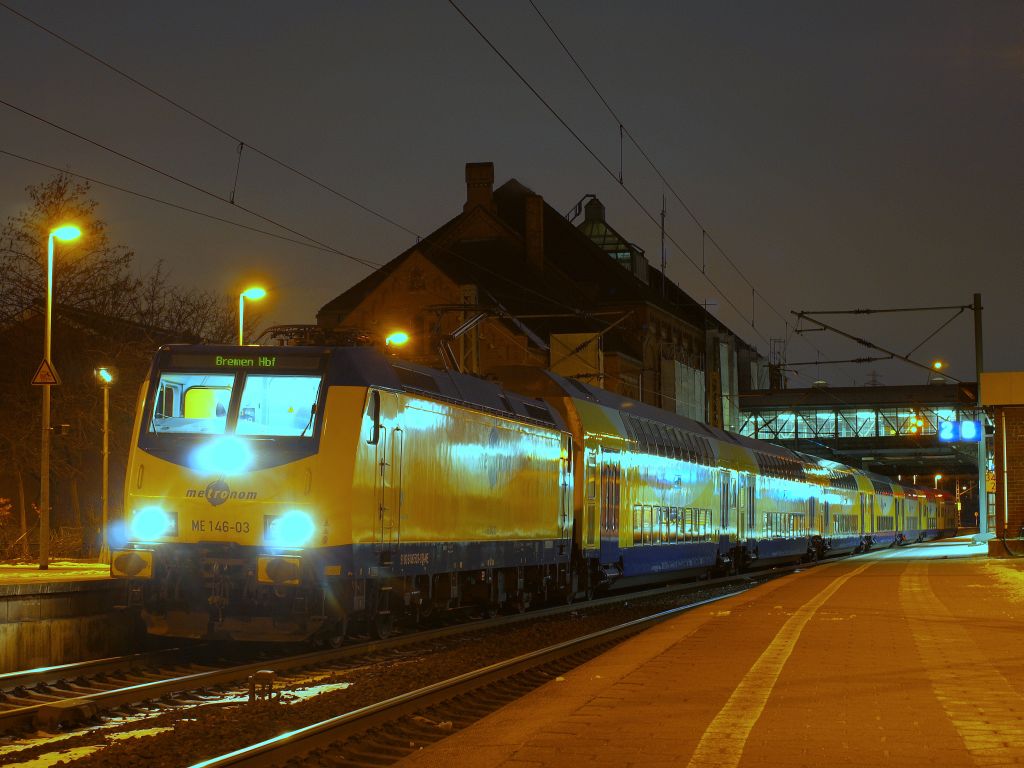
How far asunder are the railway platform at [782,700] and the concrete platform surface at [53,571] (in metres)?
9.65

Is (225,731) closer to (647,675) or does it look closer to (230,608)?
(647,675)

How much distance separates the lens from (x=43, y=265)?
3650 cm

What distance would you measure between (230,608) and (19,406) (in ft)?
80.3

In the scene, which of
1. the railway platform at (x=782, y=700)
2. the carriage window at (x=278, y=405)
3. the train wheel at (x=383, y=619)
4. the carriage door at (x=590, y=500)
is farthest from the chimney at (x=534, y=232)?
the carriage window at (x=278, y=405)

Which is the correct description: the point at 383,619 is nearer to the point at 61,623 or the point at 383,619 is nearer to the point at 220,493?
the point at 220,493

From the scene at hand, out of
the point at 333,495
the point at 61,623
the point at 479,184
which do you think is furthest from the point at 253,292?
the point at 479,184

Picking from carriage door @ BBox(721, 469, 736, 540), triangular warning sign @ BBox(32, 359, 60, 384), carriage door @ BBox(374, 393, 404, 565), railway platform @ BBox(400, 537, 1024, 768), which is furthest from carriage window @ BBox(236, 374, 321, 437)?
carriage door @ BBox(721, 469, 736, 540)

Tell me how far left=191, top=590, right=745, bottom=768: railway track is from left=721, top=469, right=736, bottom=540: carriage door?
61.0 feet

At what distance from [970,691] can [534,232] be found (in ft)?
225

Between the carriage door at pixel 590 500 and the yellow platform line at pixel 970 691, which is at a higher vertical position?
the carriage door at pixel 590 500

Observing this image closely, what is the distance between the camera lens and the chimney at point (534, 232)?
3063 inches

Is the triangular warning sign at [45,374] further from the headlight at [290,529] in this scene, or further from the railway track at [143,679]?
the headlight at [290,529]

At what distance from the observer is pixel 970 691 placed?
10594 millimetres

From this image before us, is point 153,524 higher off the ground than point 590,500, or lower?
lower
